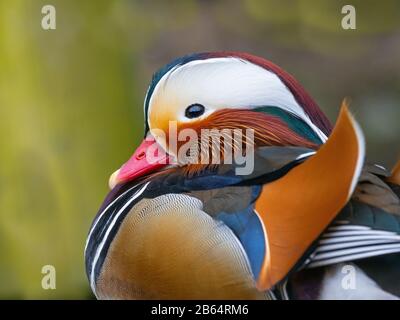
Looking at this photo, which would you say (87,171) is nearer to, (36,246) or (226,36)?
(36,246)

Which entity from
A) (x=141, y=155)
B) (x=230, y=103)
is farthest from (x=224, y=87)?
(x=141, y=155)

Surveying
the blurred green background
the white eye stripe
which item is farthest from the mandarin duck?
the blurred green background

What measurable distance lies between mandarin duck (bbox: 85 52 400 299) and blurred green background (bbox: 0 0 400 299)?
479 millimetres

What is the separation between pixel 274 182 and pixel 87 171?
757 millimetres

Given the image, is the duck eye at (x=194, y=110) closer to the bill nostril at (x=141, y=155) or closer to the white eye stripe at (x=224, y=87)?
the white eye stripe at (x=224, y=87)

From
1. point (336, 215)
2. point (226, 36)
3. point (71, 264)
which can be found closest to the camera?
point (336, 215)

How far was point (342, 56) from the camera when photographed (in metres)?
1.93

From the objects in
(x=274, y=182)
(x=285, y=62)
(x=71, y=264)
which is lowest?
(x=71, y=264)

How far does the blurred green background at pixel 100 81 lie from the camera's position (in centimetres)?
183

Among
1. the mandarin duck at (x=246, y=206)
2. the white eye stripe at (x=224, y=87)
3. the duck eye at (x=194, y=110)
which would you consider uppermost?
the white eye stripe at (x=224, y=87)

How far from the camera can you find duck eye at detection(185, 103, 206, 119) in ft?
4.34

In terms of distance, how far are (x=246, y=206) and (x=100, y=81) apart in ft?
2.67

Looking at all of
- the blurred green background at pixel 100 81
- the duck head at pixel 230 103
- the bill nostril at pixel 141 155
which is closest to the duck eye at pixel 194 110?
the duck head at pixel 230 103

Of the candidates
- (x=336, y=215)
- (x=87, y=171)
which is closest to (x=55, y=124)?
(x=87, y=171)
